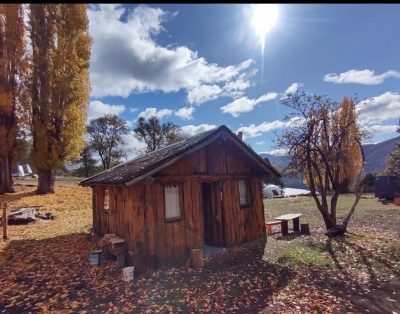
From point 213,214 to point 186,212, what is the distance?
7.35 ft

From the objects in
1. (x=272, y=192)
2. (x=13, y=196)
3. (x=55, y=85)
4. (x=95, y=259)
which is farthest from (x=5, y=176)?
(x=272, y=192)

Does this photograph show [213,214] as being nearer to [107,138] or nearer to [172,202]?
[172,202]

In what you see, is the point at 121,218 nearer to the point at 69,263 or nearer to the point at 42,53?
the point at 69,263

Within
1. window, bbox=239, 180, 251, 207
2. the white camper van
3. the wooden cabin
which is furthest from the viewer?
the white camper van

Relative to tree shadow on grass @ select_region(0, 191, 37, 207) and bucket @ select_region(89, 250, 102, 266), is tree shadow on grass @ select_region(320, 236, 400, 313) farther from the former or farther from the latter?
tree shadow on grass @ select_region(0, 191, 37, 207)

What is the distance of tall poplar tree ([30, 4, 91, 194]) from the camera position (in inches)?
870

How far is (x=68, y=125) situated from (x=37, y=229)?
10.1 meters

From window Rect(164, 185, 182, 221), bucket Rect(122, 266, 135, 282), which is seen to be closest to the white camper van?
window Rect(164, 185, 182, 221)

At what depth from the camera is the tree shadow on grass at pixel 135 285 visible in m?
6.59

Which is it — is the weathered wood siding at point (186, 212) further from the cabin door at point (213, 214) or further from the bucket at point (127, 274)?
the bucket at point (127, 274)

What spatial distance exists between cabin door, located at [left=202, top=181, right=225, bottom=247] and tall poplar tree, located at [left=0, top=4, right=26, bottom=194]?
1825 centimetres

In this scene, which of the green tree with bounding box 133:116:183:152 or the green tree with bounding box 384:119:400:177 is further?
the green tree with bounding box 133:116:183:152

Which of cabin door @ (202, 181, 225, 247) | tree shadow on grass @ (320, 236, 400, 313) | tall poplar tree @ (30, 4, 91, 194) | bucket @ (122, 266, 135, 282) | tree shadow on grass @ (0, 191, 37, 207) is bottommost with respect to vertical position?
tree shadow on grass @ (320, 236, 400, 313)

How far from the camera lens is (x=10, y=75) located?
71.8 ft
